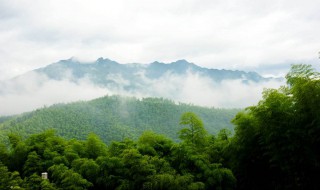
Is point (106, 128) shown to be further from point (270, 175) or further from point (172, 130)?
point (270, 175)

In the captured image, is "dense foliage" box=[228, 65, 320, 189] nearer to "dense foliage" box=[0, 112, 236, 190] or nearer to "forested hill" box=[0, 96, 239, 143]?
"dense foliage" box=[0, 112, 236, 190]

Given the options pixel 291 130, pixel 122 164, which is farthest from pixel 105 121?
pixel 291 130

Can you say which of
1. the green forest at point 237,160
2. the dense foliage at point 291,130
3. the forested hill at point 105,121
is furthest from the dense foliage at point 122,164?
the forested hill at point 105,121

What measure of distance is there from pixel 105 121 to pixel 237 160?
152276 mm

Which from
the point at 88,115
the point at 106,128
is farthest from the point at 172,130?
the point at 88,115

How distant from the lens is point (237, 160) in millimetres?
18406

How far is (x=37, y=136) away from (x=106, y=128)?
443ft

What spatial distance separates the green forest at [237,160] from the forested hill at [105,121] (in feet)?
384

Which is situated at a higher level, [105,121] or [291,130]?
[291,130]

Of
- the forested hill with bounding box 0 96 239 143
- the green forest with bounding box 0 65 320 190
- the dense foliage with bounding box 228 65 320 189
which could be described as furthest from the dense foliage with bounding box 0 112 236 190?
the forested hill with bounding box 0 96 239 143

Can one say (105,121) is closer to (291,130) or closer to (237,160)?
(237,160)

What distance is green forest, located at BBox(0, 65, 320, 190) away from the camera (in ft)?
48.3

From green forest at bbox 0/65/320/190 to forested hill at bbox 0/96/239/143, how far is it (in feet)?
384

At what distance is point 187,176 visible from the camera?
1534cm
